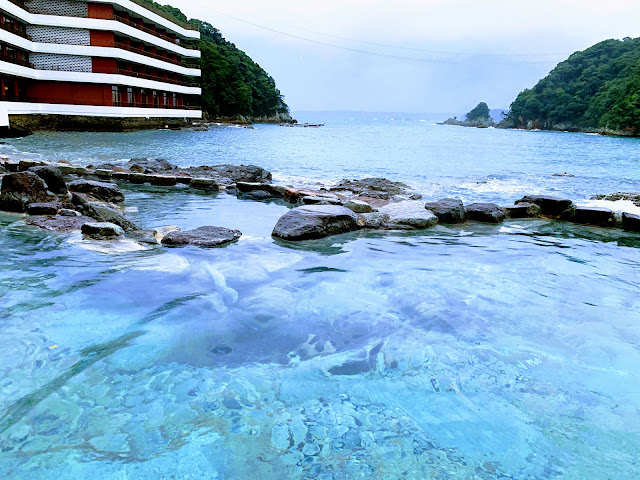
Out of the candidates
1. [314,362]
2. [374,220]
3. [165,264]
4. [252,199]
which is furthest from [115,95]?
[314,362]

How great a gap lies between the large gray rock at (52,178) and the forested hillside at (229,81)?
66.1m

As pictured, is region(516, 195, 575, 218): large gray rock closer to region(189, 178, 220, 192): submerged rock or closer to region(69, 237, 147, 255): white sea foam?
region(189, 178, 220, 192): submerged rock

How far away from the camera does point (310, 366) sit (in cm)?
367

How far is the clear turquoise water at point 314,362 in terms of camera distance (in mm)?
2684

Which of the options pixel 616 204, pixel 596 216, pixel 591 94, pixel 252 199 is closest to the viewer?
pixel 596 216

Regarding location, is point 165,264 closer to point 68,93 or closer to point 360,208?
point 360,208

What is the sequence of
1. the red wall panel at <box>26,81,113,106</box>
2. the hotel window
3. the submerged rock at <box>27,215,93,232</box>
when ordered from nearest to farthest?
the submerged rock at <box>27,215,93,232</box> → the red wall panel at <box>26,81,113,106</box> → the hotel window

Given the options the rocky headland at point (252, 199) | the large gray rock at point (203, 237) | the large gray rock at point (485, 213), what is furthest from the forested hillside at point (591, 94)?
the large gray rock at point (203, 237)

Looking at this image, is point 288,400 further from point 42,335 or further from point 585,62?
point 585,62

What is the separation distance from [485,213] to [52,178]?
8.84 meters

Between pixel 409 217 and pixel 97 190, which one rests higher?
pixel 97 190

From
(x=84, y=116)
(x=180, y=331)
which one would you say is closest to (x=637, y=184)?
(x=180, y=331)

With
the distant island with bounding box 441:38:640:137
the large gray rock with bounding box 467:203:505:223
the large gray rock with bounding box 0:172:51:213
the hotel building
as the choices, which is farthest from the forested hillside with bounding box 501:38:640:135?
the large gray rock with bounding box 0:172:51:213

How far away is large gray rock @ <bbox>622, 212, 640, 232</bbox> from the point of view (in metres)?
8.65
